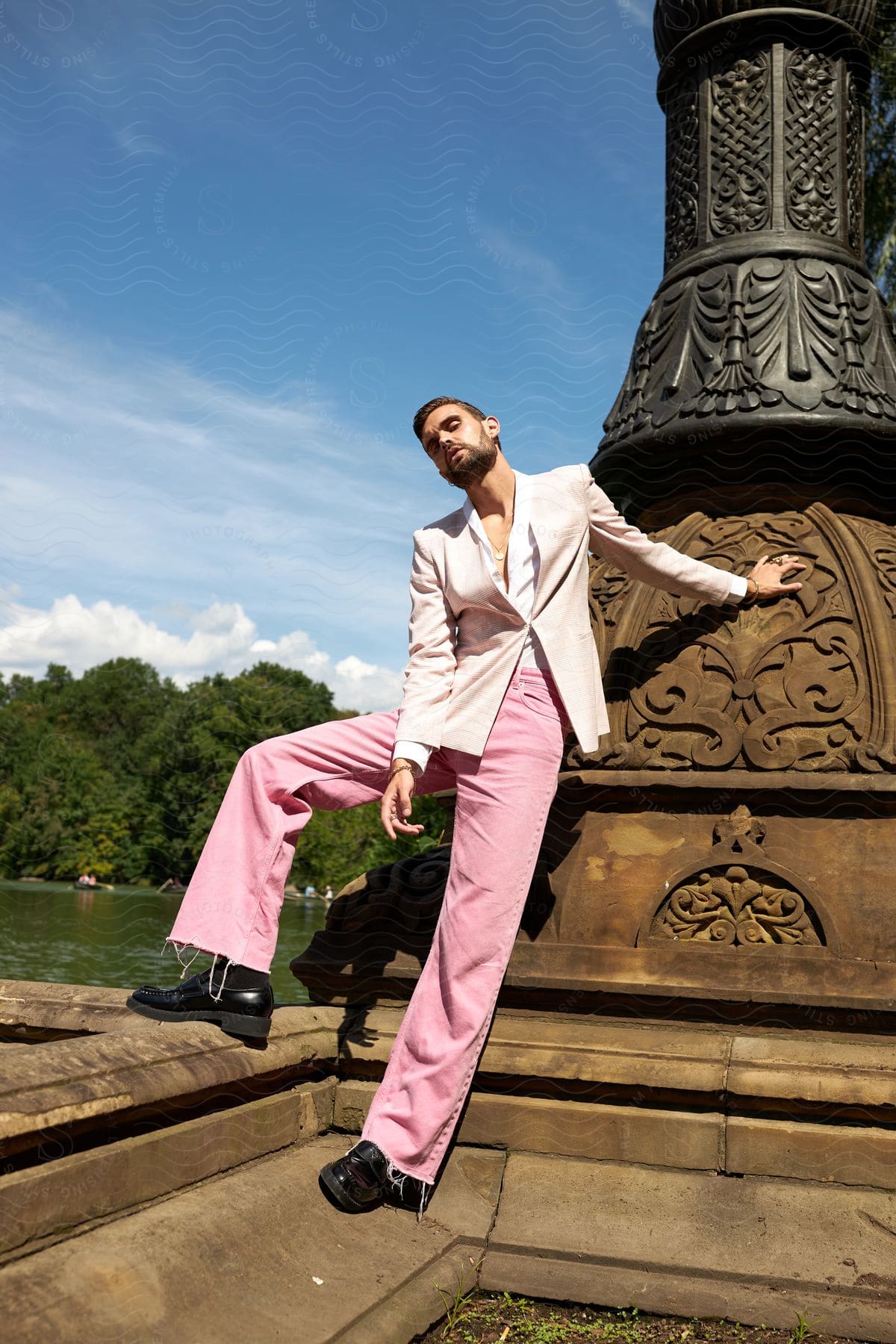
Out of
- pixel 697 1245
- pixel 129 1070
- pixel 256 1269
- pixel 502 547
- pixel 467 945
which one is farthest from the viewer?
pixel 502 547

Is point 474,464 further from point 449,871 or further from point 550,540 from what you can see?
point 449,871

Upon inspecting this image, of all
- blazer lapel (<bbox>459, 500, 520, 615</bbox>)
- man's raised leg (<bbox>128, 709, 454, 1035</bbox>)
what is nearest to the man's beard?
blazer lapel (<bbox>459, 500, 520, 615</bbox>)

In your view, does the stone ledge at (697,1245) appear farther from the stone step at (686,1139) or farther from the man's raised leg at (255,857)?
the man's raised leg at (255,857)

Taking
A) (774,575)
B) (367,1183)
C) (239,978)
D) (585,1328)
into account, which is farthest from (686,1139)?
(774,575)

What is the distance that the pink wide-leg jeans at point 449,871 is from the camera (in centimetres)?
264

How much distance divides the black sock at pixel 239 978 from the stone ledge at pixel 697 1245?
2.59 feet

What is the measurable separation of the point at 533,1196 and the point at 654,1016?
62cm

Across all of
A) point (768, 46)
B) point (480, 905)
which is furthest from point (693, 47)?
point (480, 905)

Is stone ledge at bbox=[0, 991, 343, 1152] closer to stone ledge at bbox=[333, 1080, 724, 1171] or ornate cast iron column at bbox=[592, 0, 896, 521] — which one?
stone ledge at bbox=[333, 1080, 724, 1171]

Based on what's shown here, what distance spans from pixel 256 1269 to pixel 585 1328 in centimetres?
66

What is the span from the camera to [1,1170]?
6.35ft

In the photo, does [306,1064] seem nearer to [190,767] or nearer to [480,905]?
[480,905]

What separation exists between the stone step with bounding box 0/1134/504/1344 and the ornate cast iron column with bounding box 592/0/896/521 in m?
2.42

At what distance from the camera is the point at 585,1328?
219 centimetres
